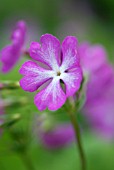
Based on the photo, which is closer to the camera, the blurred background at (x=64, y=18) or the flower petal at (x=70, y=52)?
the flower petal at (x=70, y=52)

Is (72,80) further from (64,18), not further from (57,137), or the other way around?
(64,18)

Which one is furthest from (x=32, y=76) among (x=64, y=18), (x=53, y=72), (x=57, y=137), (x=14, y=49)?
(x=64, y=18)

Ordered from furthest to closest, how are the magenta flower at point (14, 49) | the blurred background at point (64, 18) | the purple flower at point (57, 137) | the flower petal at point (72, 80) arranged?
the blurred background at point (64, 18)
the purple flower at point (57, 137)
the magenta flower at point (14, 49)
the flower petal at point (72, 80)

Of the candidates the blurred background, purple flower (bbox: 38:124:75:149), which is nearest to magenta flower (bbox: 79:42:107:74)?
purple flower (bbox: 38:124:75:149)

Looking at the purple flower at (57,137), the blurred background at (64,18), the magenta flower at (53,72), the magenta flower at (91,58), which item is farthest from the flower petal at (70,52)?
the blurred background at (64,18)

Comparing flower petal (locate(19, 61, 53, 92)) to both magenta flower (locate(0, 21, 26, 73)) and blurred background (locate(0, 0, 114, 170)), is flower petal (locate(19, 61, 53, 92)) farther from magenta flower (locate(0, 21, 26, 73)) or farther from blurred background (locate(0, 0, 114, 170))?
blurred background (locate(0, 0, 114, 170))

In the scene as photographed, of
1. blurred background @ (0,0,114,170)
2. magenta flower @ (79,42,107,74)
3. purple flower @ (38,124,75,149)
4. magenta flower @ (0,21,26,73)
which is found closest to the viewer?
magenta flower @ (0,21,26,73)

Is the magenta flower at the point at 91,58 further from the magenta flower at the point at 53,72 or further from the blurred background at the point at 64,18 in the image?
the blurred background at the point at 64,18

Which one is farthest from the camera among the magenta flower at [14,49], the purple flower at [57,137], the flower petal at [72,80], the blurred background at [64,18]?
the blurred background at [64,18]
